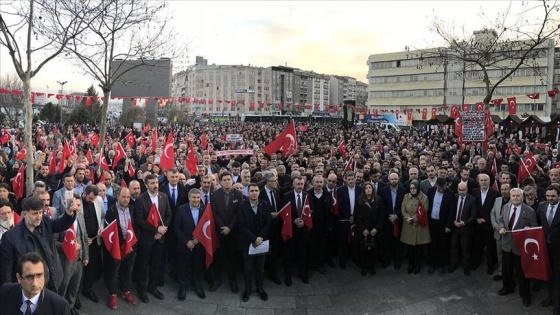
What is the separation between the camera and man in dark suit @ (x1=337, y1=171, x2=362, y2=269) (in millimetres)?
8742

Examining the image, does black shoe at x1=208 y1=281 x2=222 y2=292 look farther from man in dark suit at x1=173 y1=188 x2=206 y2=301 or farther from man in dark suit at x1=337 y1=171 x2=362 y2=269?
man in dark suit at x1=337 y1=171 x2=362 y2=269

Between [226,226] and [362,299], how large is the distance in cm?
260

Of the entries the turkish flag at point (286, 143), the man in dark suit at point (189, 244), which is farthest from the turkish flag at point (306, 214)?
the turkish flag at point (286, 143)

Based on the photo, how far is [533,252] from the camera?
659 centimetres

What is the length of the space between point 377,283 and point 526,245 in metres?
2.65

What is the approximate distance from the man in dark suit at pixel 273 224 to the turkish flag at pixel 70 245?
3.15 m

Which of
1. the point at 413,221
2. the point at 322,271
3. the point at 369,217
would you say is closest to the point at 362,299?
the point at 322,271

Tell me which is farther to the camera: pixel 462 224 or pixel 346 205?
pixel 346 205

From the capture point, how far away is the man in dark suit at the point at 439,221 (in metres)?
8.37

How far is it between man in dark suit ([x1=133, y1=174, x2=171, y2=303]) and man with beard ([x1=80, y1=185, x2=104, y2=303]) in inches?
22.0

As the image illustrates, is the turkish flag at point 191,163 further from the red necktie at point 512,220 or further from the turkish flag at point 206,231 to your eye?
the red necktie at point 512,220

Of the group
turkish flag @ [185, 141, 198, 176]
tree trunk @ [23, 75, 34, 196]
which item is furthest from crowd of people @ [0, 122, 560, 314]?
Result: turkish flag @ [185, 141, 198, 176]

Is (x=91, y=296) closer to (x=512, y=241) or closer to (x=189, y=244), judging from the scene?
(x=189, y=244)

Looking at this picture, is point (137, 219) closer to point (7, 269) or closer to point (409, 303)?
point (7, 269)
